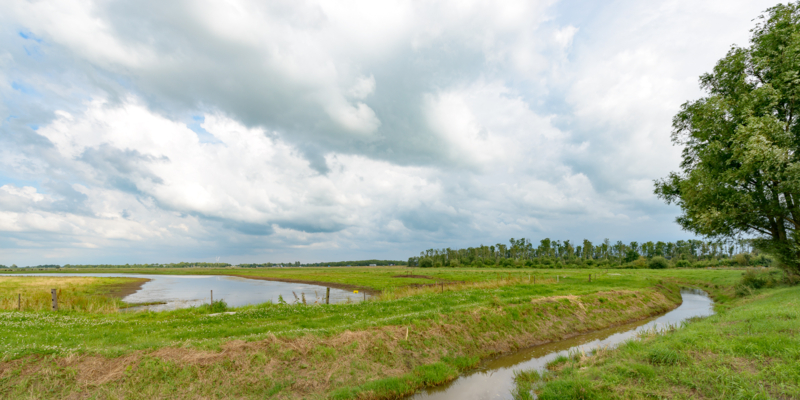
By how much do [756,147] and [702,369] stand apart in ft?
63.3

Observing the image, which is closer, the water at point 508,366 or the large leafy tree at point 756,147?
the water at point 508,366

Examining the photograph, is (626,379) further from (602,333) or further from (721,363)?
(602,333)

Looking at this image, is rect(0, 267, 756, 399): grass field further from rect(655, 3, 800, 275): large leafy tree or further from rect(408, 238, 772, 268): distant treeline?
rect(408, 238, 772, 268): distant treeline

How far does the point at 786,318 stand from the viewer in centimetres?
1259

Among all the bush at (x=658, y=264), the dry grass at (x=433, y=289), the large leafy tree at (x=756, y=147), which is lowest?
the bush at (x=658, y=264)

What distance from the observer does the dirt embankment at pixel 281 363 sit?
10430mm

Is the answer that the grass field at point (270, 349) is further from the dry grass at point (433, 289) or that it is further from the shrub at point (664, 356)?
the shrub at point (664, 356)

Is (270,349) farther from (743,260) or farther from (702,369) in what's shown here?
(743,260)

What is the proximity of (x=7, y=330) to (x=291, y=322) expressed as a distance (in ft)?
42.1

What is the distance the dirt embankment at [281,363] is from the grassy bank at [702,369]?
16.4 ft

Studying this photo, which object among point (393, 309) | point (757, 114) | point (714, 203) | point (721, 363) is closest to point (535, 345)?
point (393, 309)

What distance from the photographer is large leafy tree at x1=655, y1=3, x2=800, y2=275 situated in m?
20.9

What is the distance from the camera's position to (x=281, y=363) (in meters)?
12.5

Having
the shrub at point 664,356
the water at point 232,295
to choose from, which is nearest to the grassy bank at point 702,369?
the shrub at point 664,356
